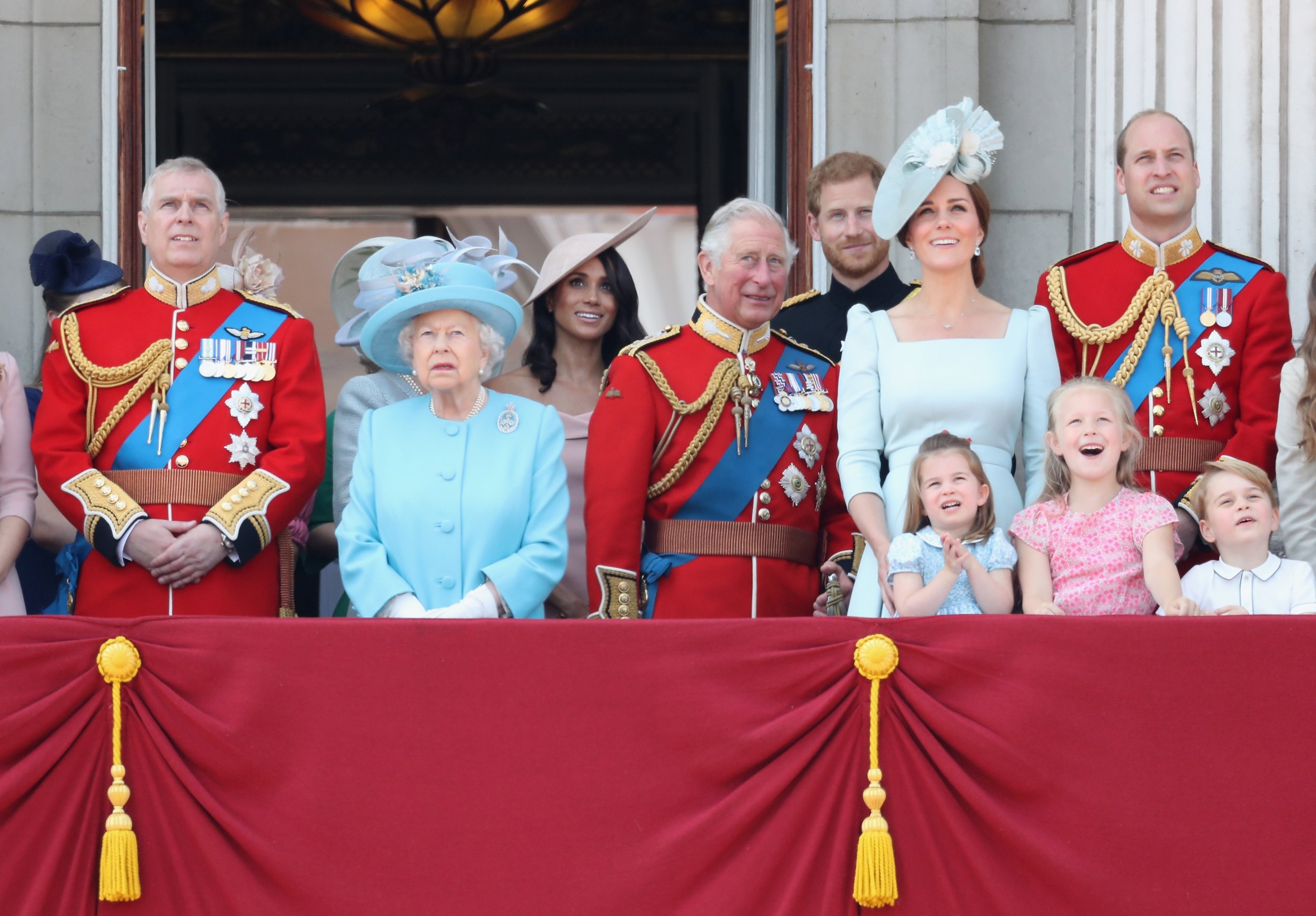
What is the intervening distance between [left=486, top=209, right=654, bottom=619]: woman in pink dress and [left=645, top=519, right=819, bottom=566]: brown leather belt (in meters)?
0.59

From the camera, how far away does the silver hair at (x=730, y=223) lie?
14.8 feet

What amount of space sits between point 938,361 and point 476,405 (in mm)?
990

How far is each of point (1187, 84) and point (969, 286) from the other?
1887 mm

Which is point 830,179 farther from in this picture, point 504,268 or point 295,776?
point 295,776

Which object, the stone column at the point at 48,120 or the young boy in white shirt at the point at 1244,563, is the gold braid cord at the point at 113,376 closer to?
the stone column at the point at 48,120

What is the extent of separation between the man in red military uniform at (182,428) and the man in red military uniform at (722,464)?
2.29 feet

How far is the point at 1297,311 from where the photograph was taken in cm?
534

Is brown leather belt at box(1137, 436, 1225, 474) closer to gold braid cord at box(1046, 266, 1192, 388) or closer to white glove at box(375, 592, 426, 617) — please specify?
gold braid cord at box(1046, 266, 1192, 388)

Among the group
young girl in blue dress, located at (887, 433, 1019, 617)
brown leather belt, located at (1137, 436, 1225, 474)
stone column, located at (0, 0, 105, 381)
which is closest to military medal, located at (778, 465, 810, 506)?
young girl in blue dress, located at (887, 433, 1019, 617)

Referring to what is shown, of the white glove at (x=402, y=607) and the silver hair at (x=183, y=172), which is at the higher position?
the silver hair at (x=183, y=172)

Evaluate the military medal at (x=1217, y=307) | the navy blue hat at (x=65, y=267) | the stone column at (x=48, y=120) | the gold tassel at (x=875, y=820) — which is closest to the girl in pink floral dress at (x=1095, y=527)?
the gold tassel at (x=875, y=820)

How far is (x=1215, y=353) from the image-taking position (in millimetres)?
4426

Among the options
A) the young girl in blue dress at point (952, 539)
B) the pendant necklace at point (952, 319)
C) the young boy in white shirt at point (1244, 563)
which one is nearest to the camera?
the young girl in blue dress at point (952, 539)

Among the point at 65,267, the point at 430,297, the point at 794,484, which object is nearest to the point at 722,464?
the point at 794,484
